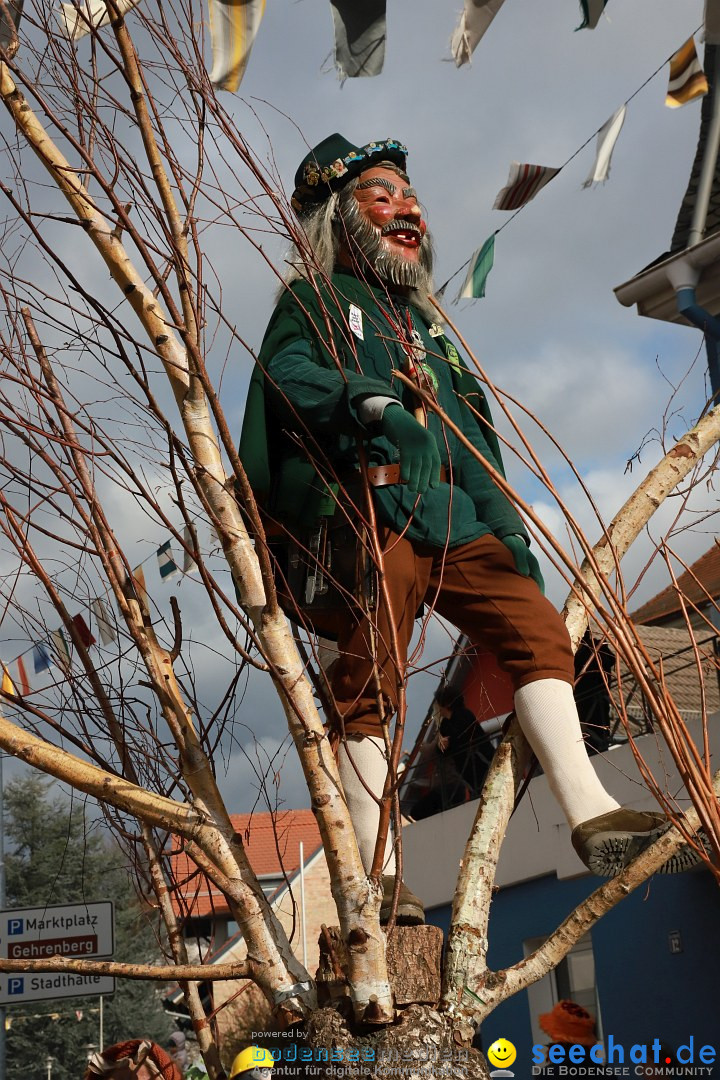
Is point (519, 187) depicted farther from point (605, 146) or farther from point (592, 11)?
point (592, 11)

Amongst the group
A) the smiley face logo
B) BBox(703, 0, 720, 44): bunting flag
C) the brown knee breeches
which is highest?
BBox(703, 0, 720, 44): bunting flag

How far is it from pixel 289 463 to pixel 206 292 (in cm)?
59

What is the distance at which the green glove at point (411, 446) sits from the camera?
2578 millimetres

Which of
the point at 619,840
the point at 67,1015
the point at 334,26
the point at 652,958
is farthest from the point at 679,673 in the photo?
the point at 67,1015

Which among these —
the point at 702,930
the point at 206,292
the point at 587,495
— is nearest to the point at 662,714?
the point at 587,495

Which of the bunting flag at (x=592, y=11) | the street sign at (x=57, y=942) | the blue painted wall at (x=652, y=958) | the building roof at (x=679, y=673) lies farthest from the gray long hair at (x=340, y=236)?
the building roof at (x=679, y=673)

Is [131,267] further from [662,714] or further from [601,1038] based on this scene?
[601,1038]

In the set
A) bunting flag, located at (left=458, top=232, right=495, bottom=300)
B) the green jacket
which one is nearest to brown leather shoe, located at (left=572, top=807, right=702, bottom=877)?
the green jacket

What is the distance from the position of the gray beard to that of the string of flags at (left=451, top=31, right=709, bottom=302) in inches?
24.7

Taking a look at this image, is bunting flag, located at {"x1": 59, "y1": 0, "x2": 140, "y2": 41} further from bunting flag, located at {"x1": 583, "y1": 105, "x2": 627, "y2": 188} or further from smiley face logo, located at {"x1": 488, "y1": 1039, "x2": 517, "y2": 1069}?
smiley face logo, located at {"x1": 488, "y1": 1039, "x2": 517, "y2": 1069}

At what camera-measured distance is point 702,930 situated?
7.44 meters

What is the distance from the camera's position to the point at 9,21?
2535 millimetres

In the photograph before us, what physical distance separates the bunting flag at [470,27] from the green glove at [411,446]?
55.5 inches

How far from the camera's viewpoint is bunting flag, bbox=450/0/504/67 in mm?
3416
